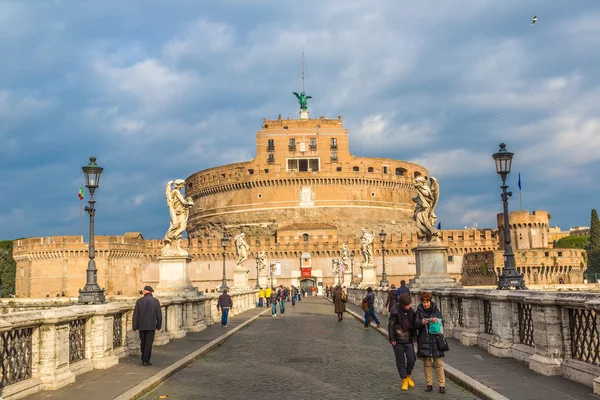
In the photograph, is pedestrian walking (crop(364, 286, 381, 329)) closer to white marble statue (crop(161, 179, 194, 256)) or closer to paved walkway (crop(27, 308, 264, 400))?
white marble statue (crop(161, 179, 194, 256))

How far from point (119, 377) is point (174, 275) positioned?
25.8 ft

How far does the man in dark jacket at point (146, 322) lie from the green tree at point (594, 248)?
85.0 meters

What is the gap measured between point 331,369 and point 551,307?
3.85 meters

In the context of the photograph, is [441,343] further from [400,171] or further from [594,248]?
[400,171]

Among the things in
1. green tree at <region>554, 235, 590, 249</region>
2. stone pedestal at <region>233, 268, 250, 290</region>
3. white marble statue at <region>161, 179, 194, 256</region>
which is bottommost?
stone pedestal at <region>233, 268, 250, 290</region>

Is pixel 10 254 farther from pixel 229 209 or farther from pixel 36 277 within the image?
pixel 229 209

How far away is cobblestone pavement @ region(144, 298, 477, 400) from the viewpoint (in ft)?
27.1

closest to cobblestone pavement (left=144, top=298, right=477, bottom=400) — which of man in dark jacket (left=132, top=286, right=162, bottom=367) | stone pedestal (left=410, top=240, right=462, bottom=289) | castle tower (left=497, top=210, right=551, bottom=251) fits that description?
man in dark jacket (left=132, top=286, right=162, bottom=367)

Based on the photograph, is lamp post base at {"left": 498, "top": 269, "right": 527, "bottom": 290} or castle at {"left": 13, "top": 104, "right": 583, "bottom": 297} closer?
lamp post base at {"left": 498, "top": 269, "right": 527, "bottom": 290}

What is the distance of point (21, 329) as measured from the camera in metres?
7.76

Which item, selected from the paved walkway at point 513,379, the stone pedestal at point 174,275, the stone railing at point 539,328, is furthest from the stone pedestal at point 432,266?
the stone pedestal at point 174,275

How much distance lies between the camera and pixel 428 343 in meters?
8.17

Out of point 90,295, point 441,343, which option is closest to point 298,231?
point 90,295

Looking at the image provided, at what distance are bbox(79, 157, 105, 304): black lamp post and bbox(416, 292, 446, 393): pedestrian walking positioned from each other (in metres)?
6.63
